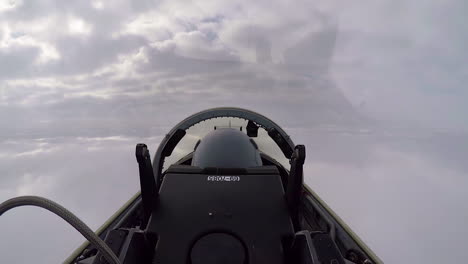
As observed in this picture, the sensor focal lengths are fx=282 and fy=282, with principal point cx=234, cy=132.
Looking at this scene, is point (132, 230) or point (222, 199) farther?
point (222, 199)

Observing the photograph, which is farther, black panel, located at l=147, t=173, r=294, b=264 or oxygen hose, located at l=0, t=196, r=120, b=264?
black panel, located at l=147, t=173, r=294, b=264

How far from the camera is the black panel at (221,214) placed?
7.72 ft

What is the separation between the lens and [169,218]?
2.54 metres

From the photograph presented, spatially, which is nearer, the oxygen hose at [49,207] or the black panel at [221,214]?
the oxygen hose at [49,207]

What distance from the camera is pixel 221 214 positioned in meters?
2.49

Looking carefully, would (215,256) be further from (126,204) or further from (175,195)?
(126,204)

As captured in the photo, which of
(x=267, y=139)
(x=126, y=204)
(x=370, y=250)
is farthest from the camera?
(x=267, y=139)

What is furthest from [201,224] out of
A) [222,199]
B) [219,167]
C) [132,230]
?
[219,167]

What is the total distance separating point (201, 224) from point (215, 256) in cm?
34

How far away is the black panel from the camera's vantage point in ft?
7.72

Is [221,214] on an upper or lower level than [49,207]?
lower

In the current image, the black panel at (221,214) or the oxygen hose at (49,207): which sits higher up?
the oxygen hose at (49,207)

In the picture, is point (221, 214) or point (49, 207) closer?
point (49, 207)

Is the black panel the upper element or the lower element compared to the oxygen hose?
lower
